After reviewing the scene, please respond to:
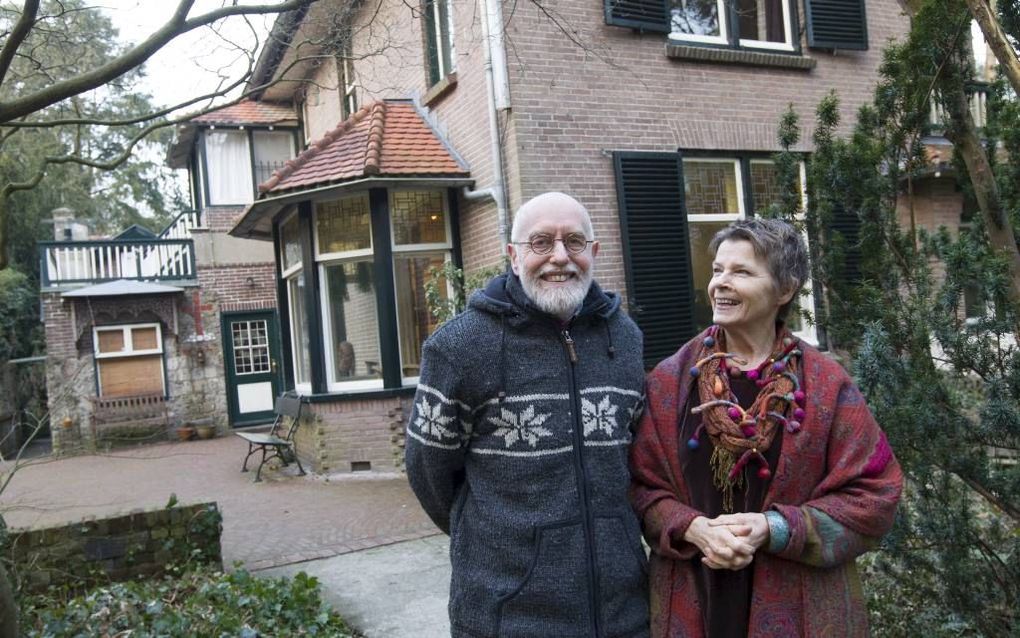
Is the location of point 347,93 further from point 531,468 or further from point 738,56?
point 531,468

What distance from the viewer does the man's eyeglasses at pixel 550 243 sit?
2.22 meters

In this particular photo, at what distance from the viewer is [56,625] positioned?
415 cm

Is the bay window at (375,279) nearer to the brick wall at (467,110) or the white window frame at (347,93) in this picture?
the brick wall at (467,110)

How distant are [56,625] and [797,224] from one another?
4148mm

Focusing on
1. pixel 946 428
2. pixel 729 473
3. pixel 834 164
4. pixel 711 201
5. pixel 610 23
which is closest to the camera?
pixel 729 473

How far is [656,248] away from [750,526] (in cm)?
696

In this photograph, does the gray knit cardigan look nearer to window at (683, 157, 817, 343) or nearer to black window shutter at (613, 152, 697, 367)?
black window shutter at (613, 152, 697, 367)

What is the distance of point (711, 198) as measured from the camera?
9359 millimetres

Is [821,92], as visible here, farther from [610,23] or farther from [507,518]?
[507,518]

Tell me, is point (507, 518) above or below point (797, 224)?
below

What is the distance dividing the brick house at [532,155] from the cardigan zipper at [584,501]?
6.20 metres

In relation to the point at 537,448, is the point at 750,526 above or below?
below

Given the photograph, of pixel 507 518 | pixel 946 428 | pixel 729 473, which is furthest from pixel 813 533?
pixel 946 428

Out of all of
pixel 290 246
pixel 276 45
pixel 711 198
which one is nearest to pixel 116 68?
pixel 276 45
